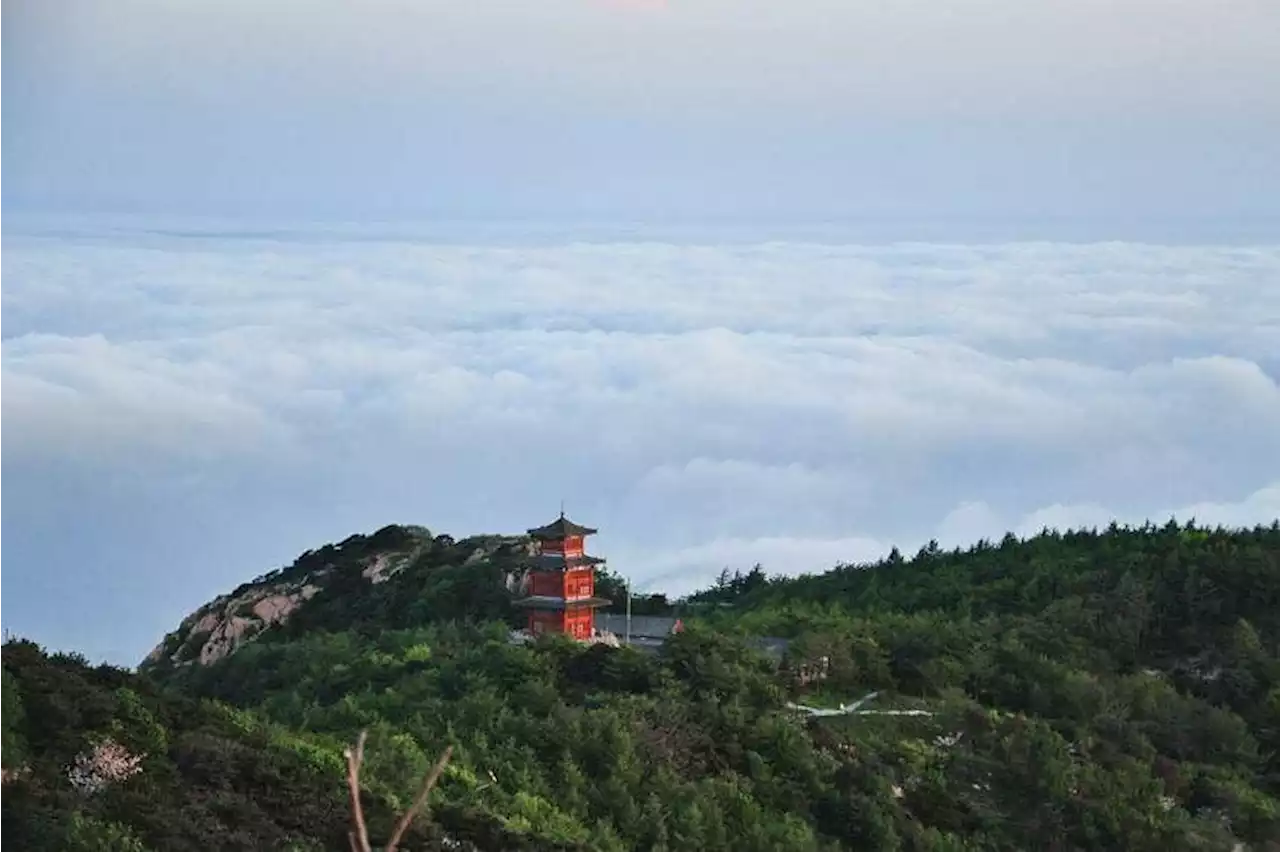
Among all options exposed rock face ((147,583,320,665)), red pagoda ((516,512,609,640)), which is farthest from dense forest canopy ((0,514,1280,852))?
exposed rock face ((147,583,320,665))

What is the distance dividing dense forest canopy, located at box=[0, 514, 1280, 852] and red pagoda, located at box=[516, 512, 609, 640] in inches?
43.2

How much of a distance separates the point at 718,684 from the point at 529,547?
15.3 metres

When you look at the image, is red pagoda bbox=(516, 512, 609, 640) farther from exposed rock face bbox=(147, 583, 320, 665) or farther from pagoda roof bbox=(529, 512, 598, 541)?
exposed rock face bbox=(147, 583, 320, 665)

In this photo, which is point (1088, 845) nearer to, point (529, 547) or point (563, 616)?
point (563, 616)

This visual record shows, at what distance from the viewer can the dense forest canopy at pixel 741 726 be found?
17.9m

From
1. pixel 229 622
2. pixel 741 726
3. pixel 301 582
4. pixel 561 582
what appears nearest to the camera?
pixel 741 726

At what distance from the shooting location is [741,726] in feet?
85.5

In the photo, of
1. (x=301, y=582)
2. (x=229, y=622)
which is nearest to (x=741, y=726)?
(x=229, y=622)

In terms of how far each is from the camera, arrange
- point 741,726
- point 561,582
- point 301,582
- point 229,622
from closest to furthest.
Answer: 1. point 741,726
2. point 561,582
3. point 229,622
4. point 301,582

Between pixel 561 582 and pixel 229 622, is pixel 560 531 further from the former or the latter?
pixel 229 622

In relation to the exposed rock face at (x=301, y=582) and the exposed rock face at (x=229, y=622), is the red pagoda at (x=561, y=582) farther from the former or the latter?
the exposed rock face at (x=229, y=622)

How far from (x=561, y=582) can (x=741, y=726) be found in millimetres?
6889

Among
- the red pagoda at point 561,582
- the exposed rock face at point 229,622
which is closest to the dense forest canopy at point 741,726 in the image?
the red pagoda at point 561,582

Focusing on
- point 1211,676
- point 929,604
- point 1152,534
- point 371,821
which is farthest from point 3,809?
point 1152,534
